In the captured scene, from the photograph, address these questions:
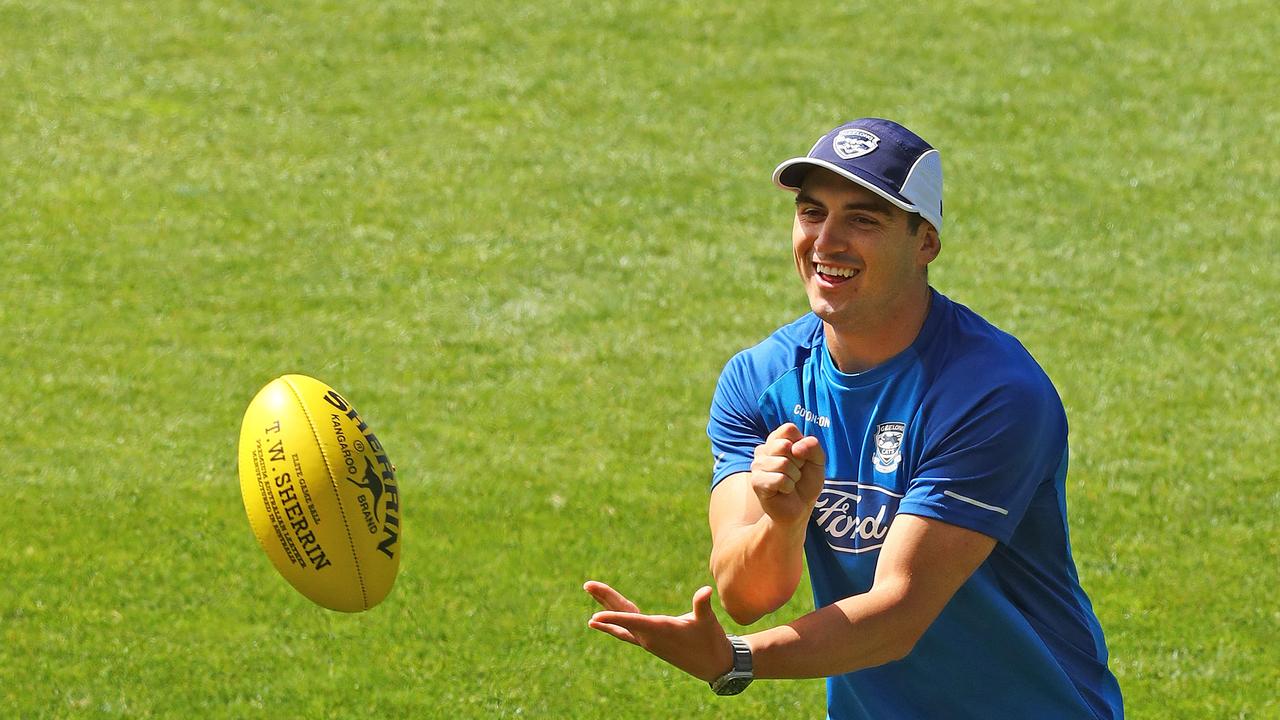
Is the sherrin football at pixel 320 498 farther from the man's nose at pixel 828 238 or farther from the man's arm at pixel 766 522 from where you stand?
the man's nose at pixel 828 238

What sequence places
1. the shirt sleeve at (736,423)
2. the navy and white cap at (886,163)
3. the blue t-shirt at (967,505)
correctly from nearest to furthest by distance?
the blue t-shirt at (967,505) < the navy and white cap at (886,163) < the shirt sleeve at (736,423)

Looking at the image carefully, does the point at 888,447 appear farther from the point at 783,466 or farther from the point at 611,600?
the point at 611,600

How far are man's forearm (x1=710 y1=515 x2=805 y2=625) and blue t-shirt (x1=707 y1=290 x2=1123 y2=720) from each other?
0.20m

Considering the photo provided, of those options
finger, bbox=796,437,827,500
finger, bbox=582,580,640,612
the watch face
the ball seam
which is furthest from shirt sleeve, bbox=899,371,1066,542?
the ball seam

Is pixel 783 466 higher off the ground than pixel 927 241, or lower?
lower

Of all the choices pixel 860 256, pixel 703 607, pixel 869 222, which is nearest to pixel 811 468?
pixel 703 607

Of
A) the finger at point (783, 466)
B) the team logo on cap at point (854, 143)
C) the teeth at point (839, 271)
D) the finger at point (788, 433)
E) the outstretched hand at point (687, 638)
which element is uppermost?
the team logo on cap at point (854, 143)

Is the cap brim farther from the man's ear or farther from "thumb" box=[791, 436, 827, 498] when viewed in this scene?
"thumb" box=[791, 436, 827, 498]

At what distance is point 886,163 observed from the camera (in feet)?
13.3

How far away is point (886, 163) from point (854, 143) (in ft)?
0.34

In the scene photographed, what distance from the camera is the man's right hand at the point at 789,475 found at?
3.82 m

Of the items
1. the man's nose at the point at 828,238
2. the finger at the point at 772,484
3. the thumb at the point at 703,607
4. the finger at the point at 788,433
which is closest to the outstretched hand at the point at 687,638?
the thumb at the point at 703,607

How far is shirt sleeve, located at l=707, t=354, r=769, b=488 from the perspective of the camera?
14.9 feet

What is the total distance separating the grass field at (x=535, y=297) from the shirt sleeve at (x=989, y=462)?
3.10 m
